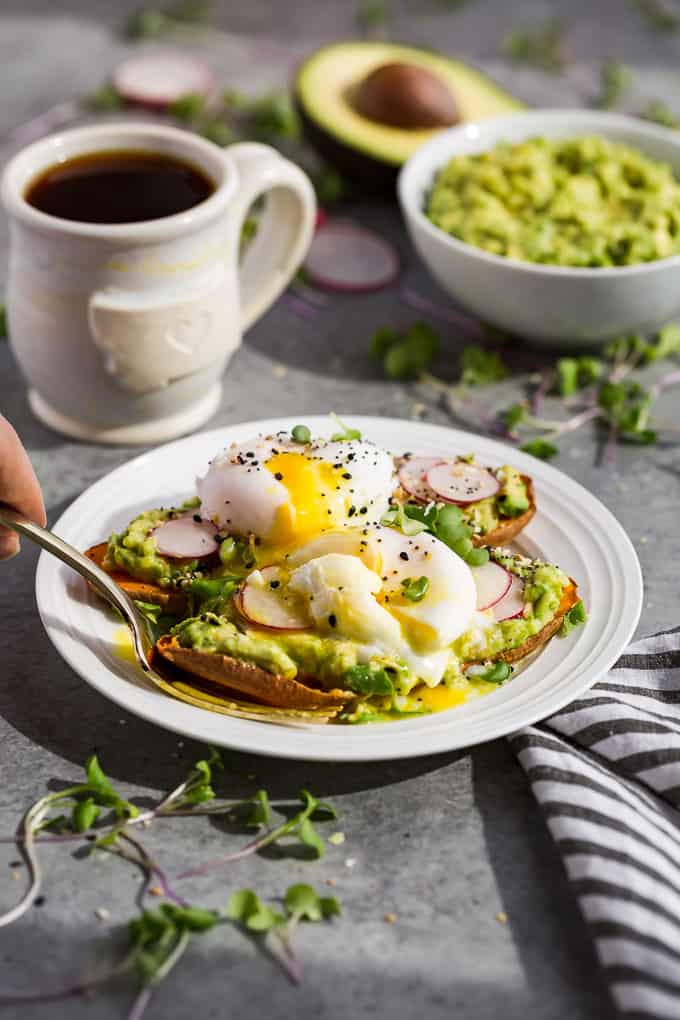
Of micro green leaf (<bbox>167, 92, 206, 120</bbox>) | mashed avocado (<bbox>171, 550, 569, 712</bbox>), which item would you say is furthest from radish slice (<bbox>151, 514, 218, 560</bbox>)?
micro green leaf (<bbox>167, 92, 206, 120</bbox>)

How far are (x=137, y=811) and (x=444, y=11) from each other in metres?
4.34

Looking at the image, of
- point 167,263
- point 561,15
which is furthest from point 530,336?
point 561,15

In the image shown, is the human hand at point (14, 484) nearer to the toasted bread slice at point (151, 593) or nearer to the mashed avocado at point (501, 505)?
the toasted bread slice at point (151, 593)

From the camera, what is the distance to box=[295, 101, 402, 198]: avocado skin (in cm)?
334

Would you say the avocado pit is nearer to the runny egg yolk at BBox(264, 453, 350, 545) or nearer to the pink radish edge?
the runny egg yolk at BBox(264, 453, 350, 545)

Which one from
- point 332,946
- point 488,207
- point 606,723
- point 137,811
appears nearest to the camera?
point 332,946

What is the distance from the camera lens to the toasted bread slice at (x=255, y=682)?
1571 millimetres

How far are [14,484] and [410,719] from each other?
0.63 m

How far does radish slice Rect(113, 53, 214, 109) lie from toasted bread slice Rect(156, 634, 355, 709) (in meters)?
2.84

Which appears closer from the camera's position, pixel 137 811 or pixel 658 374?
pixel 137 811

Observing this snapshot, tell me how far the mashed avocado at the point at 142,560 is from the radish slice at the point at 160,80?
8.37 ft

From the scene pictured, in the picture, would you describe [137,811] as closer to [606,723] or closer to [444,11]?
[606,723]

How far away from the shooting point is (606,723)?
5.52 feet

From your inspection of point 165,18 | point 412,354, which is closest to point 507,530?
point 412,354
